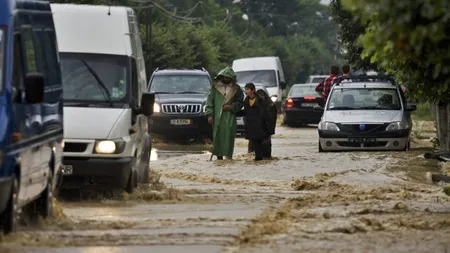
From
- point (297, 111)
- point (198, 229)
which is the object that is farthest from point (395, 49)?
point (297, 111)

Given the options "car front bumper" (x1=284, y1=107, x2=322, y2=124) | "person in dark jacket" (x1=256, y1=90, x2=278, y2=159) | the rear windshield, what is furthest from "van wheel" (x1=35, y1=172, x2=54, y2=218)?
the rear windshield

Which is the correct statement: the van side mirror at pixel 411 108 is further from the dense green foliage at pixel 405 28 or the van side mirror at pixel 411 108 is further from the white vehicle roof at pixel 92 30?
the dense green foliage at pixel 405 28

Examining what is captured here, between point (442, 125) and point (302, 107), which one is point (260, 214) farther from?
point (302, 107)

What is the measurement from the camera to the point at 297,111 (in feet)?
154

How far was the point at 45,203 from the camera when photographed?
14.5 meters

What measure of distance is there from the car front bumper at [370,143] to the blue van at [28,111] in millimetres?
13922

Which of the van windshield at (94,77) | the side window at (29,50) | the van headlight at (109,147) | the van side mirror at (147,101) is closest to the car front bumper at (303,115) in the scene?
the van windshield at (94,77)

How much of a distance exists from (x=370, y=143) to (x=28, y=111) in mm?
16434

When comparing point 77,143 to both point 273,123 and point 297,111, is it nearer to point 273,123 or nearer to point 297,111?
point 273,123

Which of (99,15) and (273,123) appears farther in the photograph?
(273,123)

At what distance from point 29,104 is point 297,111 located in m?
34.1

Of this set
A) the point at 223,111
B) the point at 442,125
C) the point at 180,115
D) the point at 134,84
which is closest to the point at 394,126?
the point at 442,125

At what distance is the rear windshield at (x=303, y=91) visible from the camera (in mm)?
46931

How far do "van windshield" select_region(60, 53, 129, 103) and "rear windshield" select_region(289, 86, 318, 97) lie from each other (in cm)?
2833
